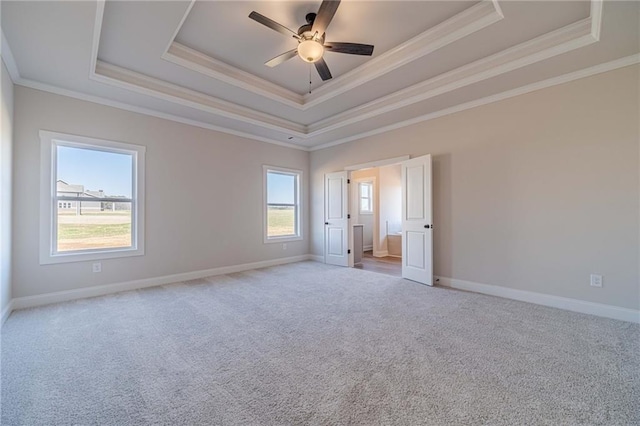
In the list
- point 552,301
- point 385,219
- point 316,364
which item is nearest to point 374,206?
point 385,219

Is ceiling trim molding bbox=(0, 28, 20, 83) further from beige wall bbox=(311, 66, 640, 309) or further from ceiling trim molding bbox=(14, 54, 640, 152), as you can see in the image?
beige wall bbox=(311, 66, 640, 309)

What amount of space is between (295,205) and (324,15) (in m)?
4.54

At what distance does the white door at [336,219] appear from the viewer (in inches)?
234

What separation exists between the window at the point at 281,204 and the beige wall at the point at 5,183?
3659mm

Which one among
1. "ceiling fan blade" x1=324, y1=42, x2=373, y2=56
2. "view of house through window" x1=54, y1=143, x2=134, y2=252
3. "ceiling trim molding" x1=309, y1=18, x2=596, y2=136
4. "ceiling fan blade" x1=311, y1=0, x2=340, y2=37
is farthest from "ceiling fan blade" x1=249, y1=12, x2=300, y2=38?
"view of house through window" x1=54, y1=143, x2=134, y2=252

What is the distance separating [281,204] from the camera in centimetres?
633

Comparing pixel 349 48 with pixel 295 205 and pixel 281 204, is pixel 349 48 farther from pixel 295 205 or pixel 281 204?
pixel 295 205

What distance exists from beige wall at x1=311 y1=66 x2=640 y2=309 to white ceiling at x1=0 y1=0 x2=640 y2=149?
33 cm

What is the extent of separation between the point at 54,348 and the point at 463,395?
3269 millimetres

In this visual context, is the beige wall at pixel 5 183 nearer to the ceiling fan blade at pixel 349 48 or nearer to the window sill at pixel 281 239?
the ceiling fan blade at pixel 349 48

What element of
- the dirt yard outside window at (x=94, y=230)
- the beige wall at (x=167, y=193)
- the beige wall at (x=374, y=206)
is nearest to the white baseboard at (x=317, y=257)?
the beige wall at (x=167, y=193)

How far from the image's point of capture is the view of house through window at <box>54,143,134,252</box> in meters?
3.71

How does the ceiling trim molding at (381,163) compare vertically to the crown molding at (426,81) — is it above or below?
below

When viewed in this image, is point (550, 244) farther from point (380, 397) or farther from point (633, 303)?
point (380, 397)
